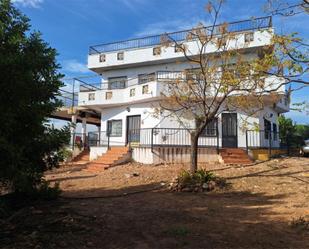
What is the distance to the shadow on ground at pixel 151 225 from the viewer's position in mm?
6387

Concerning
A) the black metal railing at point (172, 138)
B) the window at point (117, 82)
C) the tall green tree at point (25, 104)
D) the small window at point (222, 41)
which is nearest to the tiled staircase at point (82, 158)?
the black metal railing at point (172, 138)

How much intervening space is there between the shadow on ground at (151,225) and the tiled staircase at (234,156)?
7.17m

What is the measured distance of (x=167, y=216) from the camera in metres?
8.66

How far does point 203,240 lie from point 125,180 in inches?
360

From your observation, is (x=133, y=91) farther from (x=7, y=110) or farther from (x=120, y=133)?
(x=7, y=110)

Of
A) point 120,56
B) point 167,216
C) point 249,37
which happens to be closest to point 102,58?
point 120,56

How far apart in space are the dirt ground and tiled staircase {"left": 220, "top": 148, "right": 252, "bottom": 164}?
2.97 meters

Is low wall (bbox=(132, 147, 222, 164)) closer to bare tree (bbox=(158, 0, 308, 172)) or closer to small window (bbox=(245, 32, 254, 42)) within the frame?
bare tree (bbox=(158, 0, 308, 172))

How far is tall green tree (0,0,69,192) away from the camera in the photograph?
7496mm

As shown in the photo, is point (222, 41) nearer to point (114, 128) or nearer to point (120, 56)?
point (120, 56)

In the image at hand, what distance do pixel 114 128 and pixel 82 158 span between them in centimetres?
328

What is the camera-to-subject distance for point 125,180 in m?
15.4

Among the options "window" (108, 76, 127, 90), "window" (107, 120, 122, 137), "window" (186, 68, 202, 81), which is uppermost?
"window" (108, 76, 127, 90)

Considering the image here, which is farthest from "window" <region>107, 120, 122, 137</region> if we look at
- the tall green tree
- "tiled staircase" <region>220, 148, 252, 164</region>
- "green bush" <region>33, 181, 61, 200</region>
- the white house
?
the tall green tree
